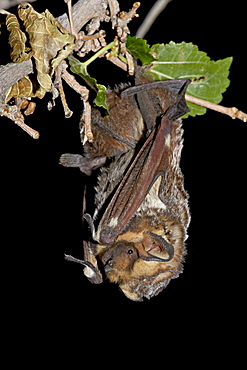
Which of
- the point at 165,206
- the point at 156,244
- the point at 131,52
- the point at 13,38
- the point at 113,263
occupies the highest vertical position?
the point at 131,52

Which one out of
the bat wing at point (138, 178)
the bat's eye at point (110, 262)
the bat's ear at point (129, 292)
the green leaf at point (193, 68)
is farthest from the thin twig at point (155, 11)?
the bat's ear at point (129, 292)

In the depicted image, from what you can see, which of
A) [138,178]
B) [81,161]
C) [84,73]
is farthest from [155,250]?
[84,73]

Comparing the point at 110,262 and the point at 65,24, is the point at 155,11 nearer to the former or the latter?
the point at 65,24

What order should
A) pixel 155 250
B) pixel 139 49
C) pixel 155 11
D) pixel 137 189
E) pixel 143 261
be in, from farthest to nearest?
pixel 143 261
pixel 155 250
pixel 137 189
pixel 155 11
pixel 139 49

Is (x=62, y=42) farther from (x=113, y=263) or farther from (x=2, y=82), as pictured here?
(x=113, y=263)

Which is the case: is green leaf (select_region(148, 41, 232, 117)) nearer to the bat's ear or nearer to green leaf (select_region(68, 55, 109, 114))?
green leaf (select_region(68, 55, 109, 114))

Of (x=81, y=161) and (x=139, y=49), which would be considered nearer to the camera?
(x=139, y=49)

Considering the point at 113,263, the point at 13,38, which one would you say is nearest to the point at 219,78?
the point at 13,38
